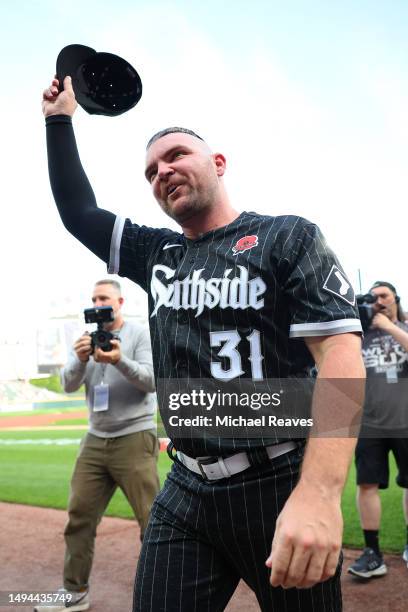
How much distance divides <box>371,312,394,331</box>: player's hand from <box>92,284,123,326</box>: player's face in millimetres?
2361

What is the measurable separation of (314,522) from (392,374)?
4177mm

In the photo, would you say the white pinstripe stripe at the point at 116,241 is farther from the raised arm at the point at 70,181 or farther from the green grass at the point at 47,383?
the green grass at the point at 47,383

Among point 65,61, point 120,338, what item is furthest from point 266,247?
point 120,338

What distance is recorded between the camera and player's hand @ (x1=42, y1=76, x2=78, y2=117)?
93.0 inches

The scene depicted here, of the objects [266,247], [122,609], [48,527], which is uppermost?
[266,247]

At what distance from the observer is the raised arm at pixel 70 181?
7.54 feet

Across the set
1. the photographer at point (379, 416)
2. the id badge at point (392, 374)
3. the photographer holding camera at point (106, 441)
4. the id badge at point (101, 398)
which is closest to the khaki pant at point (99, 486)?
the photographer holding camera at point (106, 441)

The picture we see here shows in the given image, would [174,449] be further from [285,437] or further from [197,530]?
[285,437]

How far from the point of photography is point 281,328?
1.86 meters

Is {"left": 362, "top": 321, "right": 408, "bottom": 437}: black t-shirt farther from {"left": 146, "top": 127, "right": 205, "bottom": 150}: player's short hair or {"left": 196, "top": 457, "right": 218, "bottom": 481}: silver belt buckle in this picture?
{"left": 146, "top": 127, "right": 205, "bottom": 150}: player's short hair

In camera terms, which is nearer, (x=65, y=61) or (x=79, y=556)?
(x=65, y=61)

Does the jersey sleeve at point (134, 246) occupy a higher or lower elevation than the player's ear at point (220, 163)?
lower

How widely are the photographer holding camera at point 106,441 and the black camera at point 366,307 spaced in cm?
185

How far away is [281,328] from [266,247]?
0.27 meters
